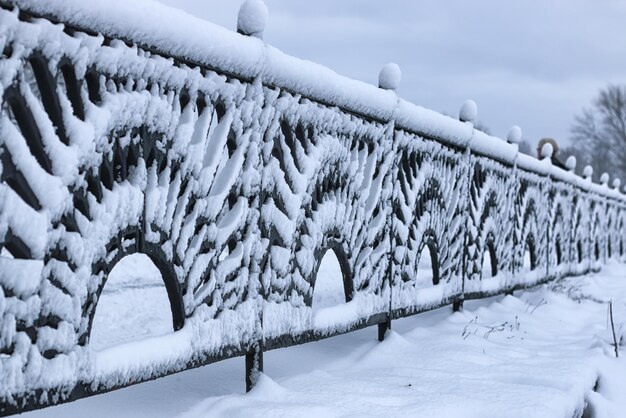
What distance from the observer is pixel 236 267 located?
294cm

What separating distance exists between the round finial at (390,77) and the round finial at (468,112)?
5.47ft

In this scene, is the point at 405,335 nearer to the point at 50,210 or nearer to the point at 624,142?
the point at 50,210

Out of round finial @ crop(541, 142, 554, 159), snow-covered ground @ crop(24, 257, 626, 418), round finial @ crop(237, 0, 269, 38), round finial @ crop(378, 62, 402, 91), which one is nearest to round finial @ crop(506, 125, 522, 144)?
round finial @ crop(541, 142, 554, 159)

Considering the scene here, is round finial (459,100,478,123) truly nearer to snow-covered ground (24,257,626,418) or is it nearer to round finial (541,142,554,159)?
snow-covered ground (24,257,626,418)

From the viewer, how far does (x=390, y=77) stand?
14.5 ft

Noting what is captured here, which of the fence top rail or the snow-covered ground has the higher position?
the fence top rail

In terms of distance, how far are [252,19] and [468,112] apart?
3.33 meters

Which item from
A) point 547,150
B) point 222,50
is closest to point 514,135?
point 547,150

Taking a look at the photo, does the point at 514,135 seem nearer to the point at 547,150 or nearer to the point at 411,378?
the point at 547,150

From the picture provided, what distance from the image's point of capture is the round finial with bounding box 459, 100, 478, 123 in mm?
5945

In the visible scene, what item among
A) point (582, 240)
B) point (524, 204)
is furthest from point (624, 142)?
point (524, 204)

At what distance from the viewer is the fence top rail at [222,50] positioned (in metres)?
2.15

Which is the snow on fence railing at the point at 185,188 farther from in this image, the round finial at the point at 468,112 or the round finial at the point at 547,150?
the round finial at the point at 547,150

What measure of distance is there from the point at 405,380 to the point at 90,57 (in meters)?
2.18
